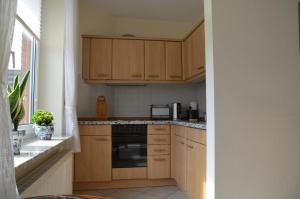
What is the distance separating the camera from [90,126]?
9.79 feet

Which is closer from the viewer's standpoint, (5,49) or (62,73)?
(5,49)

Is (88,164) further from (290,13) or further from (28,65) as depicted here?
(290,13)

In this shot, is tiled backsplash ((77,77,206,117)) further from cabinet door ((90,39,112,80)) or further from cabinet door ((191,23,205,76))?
cabinet door ((191,23,205,76))

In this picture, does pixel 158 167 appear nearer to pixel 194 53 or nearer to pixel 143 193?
pixel 143 193

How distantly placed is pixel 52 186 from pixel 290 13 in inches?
92.3

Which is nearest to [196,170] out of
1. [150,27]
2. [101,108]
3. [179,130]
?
[179,130]

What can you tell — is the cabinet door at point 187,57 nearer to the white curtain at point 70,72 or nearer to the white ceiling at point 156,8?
the white ceiling at point 156,8

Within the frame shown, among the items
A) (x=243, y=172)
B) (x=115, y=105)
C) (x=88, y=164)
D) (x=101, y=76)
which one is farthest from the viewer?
(x=115, y=105)

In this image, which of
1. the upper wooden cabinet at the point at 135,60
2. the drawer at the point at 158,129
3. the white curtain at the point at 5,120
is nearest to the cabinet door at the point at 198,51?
the upper wooden cabinet at the point at 135,60

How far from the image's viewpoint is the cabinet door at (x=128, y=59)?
3396mm

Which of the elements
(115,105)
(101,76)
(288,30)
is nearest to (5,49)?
(288,30)

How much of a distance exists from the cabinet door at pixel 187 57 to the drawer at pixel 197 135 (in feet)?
3.41

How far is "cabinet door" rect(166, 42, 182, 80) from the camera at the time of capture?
3523mm

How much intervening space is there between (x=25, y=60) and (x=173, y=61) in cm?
217
